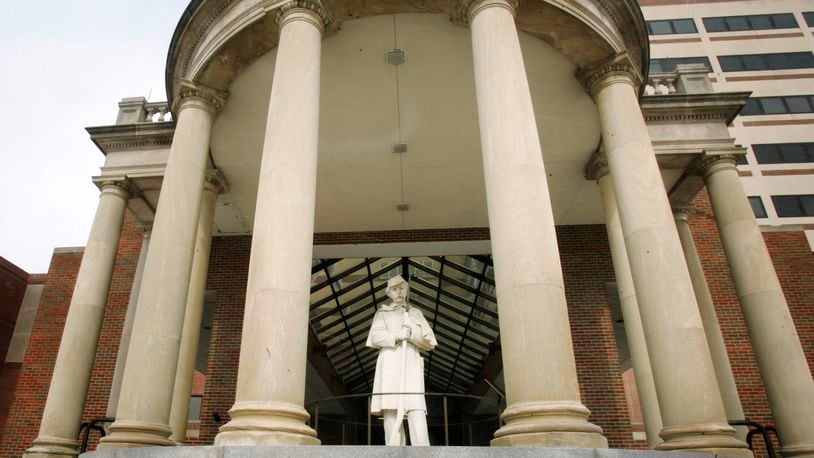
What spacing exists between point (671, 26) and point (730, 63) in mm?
5516

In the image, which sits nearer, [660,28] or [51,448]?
[51,448]

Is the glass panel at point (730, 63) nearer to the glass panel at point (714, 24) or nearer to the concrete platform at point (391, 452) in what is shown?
the glass panel at point (714, 24)

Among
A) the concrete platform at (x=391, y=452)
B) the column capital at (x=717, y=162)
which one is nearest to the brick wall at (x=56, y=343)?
the concrete platform at (x=391, y=452)

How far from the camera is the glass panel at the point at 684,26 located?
45.7 metres

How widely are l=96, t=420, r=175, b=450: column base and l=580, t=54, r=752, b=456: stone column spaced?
7.57 m

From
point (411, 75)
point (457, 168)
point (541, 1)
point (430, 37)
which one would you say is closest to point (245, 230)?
point (457, 168)

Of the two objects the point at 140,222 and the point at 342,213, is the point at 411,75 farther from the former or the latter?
the point at 140,222

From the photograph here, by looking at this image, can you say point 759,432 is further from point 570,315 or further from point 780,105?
point 780,105

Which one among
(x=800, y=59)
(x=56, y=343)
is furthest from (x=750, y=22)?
(x=56, y=343)

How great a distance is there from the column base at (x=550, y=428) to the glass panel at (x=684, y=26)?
4791cm

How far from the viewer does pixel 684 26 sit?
45.9m

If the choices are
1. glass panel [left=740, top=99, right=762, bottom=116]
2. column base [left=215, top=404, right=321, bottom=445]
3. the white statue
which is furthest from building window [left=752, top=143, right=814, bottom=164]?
column base [left=215, top=404, right=321, bottom=445]

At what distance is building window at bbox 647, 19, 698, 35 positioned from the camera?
150ft

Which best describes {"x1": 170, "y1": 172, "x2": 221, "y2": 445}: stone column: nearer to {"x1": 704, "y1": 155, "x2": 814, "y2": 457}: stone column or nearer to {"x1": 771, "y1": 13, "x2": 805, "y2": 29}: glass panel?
{"x1": 704, "y1": 155, "x2": 814, "y2": 457}: stone column
